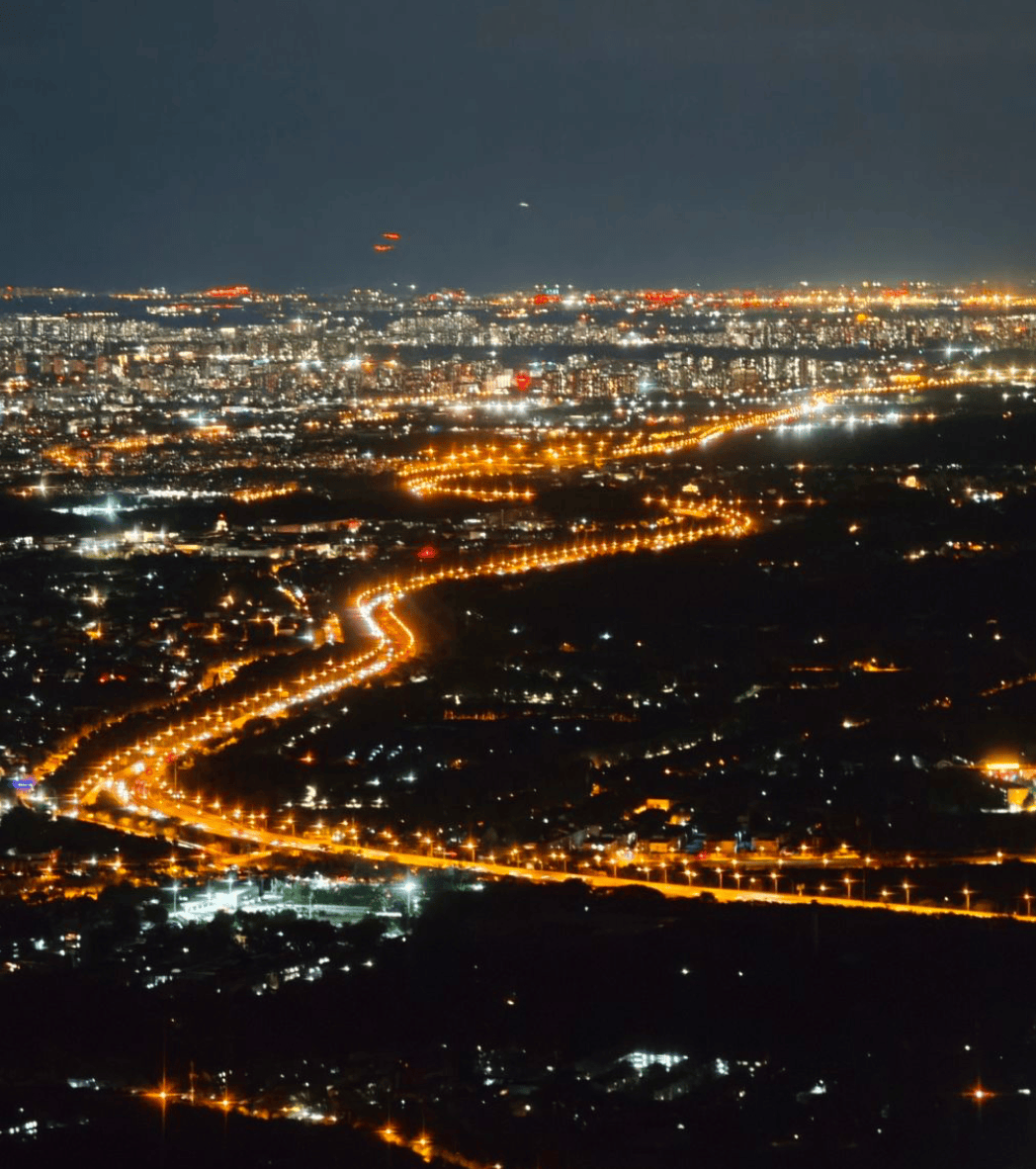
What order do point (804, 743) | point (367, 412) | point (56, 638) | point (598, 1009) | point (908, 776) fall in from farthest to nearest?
point (367, 412) → point (56, 638) → point (804, 743) → point (908, 776) → point (598, 1009)

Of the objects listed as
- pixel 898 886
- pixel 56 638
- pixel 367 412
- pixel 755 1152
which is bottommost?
pixel 755 1152

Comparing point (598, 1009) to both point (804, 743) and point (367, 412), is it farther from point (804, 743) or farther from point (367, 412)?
point (367, 412)

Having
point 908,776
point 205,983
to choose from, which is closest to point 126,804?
point 205,983

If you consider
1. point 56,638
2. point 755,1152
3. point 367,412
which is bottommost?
point 755,1152

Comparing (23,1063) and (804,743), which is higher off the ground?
(804,743)

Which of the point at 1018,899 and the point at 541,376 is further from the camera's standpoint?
the point at 541,376

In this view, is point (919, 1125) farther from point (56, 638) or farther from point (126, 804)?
point (56, 638)

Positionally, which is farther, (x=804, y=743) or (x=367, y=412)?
(x=367, y=412)

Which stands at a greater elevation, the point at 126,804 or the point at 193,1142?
the point at 126,804

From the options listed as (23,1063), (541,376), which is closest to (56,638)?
(23,1063)

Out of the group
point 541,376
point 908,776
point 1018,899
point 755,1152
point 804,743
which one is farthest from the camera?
point 541,376
